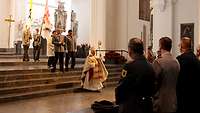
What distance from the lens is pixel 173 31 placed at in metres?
22.2

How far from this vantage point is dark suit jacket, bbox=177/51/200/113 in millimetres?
4988

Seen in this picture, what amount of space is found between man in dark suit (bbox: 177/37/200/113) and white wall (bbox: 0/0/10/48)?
1999 centimetres

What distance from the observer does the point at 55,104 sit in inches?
395

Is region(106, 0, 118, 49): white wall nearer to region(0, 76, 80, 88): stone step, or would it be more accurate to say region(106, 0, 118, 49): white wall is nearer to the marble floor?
region(0, 76, 80, 88): stone step

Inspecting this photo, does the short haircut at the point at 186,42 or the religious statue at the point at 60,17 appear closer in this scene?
the short haircut at the point at 186,42

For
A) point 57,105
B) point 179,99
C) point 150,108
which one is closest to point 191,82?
point 179,99

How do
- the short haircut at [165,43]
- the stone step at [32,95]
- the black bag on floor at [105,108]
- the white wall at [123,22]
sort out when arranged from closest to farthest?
the short haircut at [165,43] < the black bag on floor at [105,108] < the stone step at [32,95] < the white wall at [123,22]

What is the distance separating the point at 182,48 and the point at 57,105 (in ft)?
18.1

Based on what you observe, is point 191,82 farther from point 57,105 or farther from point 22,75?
point 22,75

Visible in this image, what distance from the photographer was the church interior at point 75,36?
11.2 meters

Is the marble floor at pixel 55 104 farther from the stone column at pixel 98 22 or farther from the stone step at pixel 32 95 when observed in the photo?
the stone column at pixel 98 22

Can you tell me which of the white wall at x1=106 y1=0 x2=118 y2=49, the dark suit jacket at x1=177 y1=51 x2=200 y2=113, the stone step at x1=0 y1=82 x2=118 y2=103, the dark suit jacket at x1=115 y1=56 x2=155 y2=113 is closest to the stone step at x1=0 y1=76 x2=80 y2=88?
the stone step at x1=0 y1=82 x2=118 y2=103

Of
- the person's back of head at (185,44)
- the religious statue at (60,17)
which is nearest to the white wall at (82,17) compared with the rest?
the religious statue at (60,17)

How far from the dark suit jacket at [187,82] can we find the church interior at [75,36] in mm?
4336
